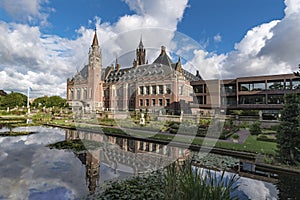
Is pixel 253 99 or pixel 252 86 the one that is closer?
pixel 253 99

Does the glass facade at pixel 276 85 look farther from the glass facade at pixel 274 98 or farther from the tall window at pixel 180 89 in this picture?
the tall window at pixel 180 89

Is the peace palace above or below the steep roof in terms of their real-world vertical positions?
below

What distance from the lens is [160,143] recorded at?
1377cm

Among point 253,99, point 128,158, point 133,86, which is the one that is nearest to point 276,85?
point 253,99

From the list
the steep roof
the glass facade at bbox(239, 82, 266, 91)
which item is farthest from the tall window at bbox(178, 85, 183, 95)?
the glass facade at bbox(239, 82, 266, 91)

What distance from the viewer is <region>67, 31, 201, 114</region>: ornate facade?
39.1 meters

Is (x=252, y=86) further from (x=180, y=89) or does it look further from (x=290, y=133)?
(x=290, y=133)

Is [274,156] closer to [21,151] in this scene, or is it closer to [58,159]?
[58,159]

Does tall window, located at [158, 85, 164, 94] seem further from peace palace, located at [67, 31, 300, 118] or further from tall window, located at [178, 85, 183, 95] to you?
tall window, located at [178, 85, 183, 95]

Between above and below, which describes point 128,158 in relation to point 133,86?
below

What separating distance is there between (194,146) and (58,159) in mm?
8576

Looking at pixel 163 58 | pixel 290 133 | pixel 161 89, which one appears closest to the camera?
pixel 290 133

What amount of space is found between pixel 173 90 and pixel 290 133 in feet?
97.8

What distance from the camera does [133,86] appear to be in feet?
151
